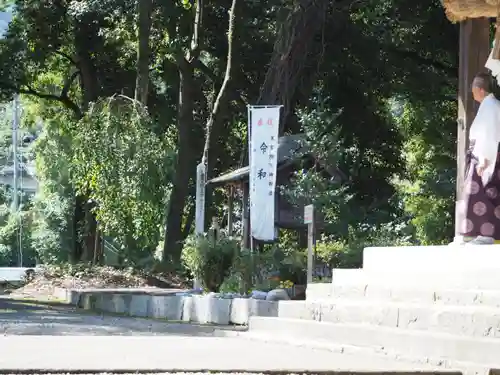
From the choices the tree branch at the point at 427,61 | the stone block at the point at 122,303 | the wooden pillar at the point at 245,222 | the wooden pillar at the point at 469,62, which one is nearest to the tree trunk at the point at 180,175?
the wooden pillar at the point at 245,222

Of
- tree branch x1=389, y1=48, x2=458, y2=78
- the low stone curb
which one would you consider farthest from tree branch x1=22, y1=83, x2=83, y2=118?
the low stone curb

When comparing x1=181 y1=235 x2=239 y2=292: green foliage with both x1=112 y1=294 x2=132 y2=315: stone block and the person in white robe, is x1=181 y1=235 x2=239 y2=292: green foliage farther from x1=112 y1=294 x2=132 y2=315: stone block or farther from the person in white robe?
the person in white robe

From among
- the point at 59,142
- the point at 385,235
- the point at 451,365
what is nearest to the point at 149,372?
the point at 451,365

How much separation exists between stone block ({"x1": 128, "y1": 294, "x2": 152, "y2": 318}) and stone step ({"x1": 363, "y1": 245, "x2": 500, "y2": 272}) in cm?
896

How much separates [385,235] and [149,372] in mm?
14578

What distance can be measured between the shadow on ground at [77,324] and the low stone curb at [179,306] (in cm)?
81

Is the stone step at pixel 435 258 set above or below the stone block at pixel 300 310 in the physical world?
above

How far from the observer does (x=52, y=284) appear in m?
→ 28.3

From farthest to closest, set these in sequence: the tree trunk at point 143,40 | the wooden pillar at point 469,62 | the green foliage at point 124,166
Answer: the green foliage at point 124,166
the tree trunk at point 143,40
the wooden pillar at point 469,62

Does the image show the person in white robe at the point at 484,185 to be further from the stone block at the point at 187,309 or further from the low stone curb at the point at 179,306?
the stone block at the point at 187,309

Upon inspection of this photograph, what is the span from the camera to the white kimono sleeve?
1138 cm

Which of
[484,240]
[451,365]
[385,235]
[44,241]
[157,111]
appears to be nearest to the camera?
[451,365]

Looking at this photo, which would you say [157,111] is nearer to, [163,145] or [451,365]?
[163,145]

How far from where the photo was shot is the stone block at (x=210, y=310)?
17969 mm
